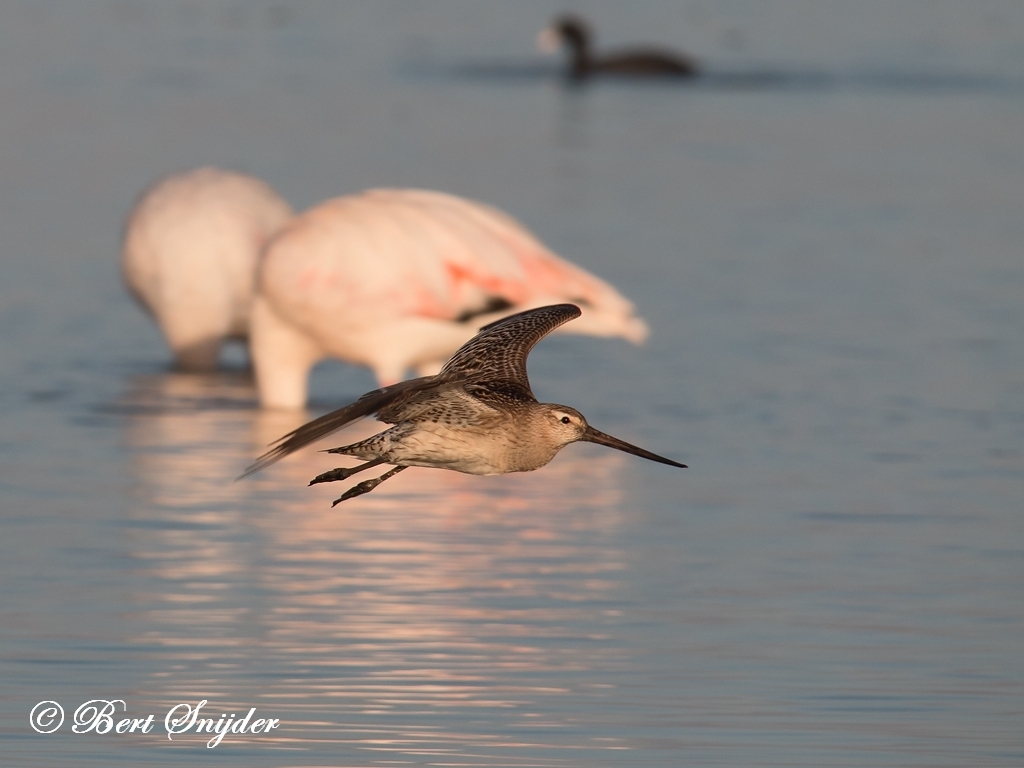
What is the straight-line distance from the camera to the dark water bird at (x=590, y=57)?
2931cm

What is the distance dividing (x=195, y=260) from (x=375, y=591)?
5089 millimetres

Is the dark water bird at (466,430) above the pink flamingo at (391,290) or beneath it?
above

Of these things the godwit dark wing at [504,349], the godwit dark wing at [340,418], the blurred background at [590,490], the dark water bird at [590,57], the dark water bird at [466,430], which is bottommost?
the dark water bird at [590,57]

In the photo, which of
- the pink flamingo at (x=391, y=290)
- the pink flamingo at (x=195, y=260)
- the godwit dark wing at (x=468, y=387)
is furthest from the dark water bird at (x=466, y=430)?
the pink flamingo at (x=195, y=260)

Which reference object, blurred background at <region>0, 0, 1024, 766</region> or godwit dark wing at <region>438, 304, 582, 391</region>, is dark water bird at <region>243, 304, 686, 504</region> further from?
blurred background at <region>0, 0, 1024, 766</region>

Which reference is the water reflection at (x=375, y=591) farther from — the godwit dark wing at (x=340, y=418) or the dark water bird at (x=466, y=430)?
the godwit dark wing at (x=340, y=418)

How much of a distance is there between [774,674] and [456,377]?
4.42ft

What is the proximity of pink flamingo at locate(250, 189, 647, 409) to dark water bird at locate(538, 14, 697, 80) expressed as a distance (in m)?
17.1

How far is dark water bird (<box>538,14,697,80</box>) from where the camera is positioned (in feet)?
96.2

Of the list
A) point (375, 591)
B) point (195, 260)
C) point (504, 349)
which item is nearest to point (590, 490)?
point (375, 591)

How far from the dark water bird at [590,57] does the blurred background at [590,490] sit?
5242 mm

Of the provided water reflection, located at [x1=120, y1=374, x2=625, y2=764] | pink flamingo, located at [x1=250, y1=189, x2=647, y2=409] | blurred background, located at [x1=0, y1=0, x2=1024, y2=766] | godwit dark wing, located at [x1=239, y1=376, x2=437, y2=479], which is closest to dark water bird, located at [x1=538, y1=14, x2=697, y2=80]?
blurred background, located at [x1=0, y1=0, x2=1024, y2=766]

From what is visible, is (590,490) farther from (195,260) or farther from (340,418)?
(340,418)

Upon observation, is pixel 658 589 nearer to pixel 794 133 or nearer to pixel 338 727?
pixel 338 727
